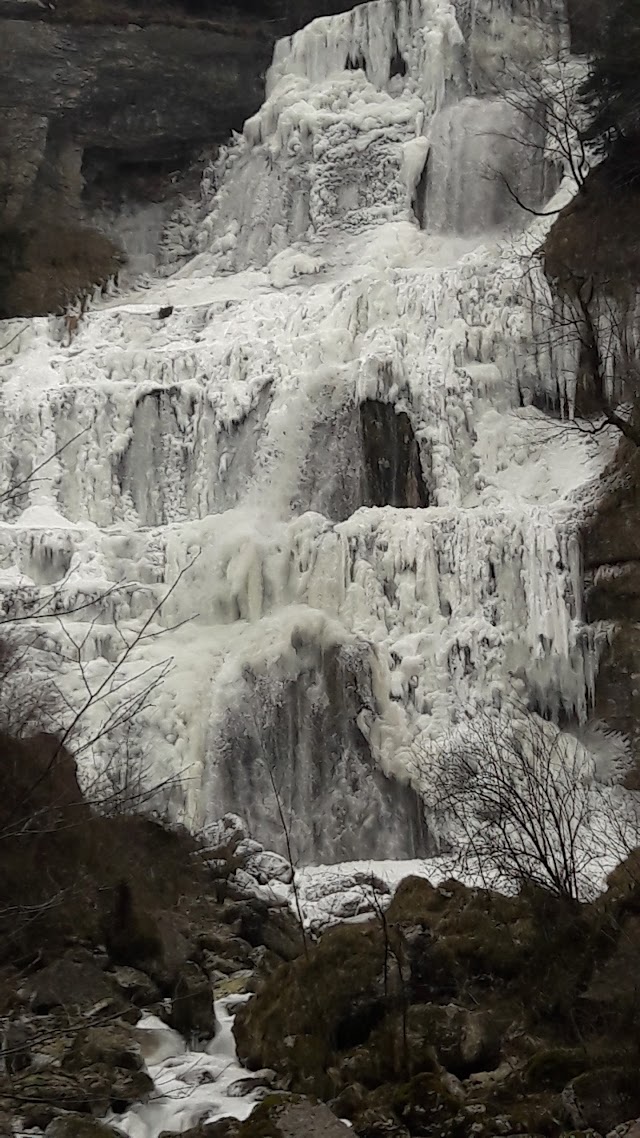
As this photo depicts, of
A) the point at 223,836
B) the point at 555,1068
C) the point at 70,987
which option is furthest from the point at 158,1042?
the point at 223,836

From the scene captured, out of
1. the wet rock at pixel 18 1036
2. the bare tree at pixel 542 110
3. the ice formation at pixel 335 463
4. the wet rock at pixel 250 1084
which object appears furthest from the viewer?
the bare tree at pixel 542 110

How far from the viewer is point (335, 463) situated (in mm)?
18219

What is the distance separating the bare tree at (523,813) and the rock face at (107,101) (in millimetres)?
16054

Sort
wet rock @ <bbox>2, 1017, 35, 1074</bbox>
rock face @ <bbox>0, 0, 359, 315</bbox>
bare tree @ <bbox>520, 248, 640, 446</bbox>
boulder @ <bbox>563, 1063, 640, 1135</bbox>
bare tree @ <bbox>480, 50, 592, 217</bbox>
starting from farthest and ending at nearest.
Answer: rock face @ <bbox>0, 0, 359, 315</bbox>
bare tree @ <bbox>480, 50, 592, 217</bbox>
bare tree @ <bbox>520, 248, 640, 446</bbox>
wet rock @ <bbox>2, 1017, 35, 1074</bbox>
boulder @ <bbox>563, 1063, 640, 1135</bbox>

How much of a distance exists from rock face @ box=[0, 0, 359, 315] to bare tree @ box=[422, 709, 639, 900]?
1605 cm

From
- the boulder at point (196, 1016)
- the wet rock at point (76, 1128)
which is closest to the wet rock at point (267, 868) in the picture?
the boulder at point (196, 1016)

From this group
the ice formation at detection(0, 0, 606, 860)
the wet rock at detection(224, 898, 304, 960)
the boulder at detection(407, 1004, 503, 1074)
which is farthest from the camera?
the ice formation at detection(0, 0, 606, 860)

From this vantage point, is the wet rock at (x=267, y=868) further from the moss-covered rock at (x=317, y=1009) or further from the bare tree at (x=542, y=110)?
the bare tree at (x=542, y=110)

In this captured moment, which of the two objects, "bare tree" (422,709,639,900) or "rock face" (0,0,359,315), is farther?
"rock face" (0,0,359,315)

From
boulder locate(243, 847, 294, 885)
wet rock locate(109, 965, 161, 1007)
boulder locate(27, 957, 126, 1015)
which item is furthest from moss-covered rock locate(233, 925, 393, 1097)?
boulder locate(243, 847, 294, 885)

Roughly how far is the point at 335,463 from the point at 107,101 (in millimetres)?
13276

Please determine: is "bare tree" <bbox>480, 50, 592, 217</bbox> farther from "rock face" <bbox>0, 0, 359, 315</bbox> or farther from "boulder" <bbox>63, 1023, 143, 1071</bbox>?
"boulder" <bbox>63, 1023, 143, 1071</bbox>

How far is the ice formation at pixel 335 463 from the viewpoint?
1516cm

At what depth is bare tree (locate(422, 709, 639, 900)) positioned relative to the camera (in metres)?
9.24
